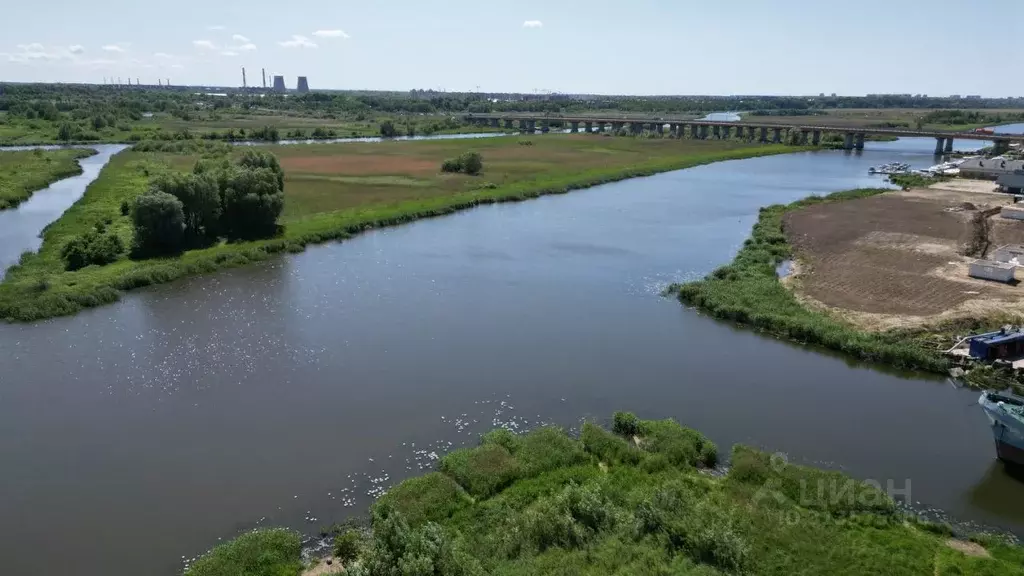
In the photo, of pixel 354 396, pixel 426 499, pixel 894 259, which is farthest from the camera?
pixel 894 259

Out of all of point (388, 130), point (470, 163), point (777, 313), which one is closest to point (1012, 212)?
point (777, 313)

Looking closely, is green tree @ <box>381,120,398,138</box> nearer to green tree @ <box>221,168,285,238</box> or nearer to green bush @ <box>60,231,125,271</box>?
green tree @ <box>221,168,285,238</box>

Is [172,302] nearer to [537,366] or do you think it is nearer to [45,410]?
[45,410]

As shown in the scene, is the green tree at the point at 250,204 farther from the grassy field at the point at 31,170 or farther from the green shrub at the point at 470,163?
the green shrub at the point at 470,163

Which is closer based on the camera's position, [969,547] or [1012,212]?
[969,547]

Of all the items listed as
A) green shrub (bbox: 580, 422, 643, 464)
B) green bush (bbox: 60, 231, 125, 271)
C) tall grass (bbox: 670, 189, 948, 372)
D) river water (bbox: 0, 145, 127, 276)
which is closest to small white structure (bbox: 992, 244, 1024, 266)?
tall grass (bbox: 670, 189, 948, 372)

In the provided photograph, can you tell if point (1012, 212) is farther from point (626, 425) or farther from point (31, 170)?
point (31, 170)
